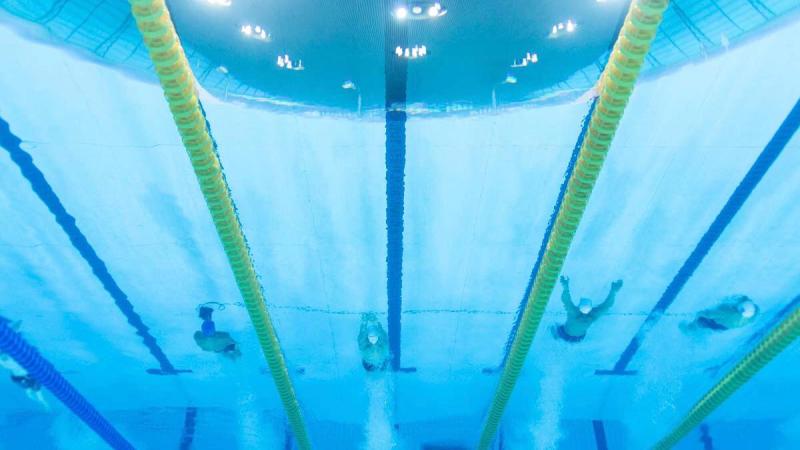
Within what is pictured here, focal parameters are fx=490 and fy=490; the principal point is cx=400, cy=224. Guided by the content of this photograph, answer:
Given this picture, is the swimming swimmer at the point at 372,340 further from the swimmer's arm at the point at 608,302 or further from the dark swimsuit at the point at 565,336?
the swimmer's arm at the point at 608,302

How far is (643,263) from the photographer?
166 inches

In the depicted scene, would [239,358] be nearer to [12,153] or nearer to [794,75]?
[12,153]

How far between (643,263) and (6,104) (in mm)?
4731

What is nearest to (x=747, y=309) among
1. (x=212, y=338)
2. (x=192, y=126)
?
(x=192, y=126)

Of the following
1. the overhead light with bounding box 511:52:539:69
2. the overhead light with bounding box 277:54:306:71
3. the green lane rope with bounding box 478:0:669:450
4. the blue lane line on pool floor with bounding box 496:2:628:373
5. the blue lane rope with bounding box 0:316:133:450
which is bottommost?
the blue lane rope with bounding box 0:316:133:450

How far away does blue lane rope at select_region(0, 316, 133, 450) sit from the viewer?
135 inches

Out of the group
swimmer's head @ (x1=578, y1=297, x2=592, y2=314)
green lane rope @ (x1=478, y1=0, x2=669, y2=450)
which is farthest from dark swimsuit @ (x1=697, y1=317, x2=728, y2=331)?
green lane rope @ (x1=478, y1=0, x2=669, y2=450)

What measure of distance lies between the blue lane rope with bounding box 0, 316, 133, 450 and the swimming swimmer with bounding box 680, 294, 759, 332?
580 cm

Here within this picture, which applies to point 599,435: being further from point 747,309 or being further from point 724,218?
point 724,218

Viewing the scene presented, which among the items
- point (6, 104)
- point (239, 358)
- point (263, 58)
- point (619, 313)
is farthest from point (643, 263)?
point (6, 104)

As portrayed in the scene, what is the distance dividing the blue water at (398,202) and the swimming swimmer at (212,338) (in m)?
0.12

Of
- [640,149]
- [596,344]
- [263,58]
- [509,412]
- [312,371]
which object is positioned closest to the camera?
[263,58]

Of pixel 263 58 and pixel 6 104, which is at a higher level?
pixel 6 104

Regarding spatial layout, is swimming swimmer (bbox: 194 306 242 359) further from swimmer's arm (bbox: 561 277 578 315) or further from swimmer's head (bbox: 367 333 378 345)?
swimmer's arm (bbox: 561 277 578 315)
